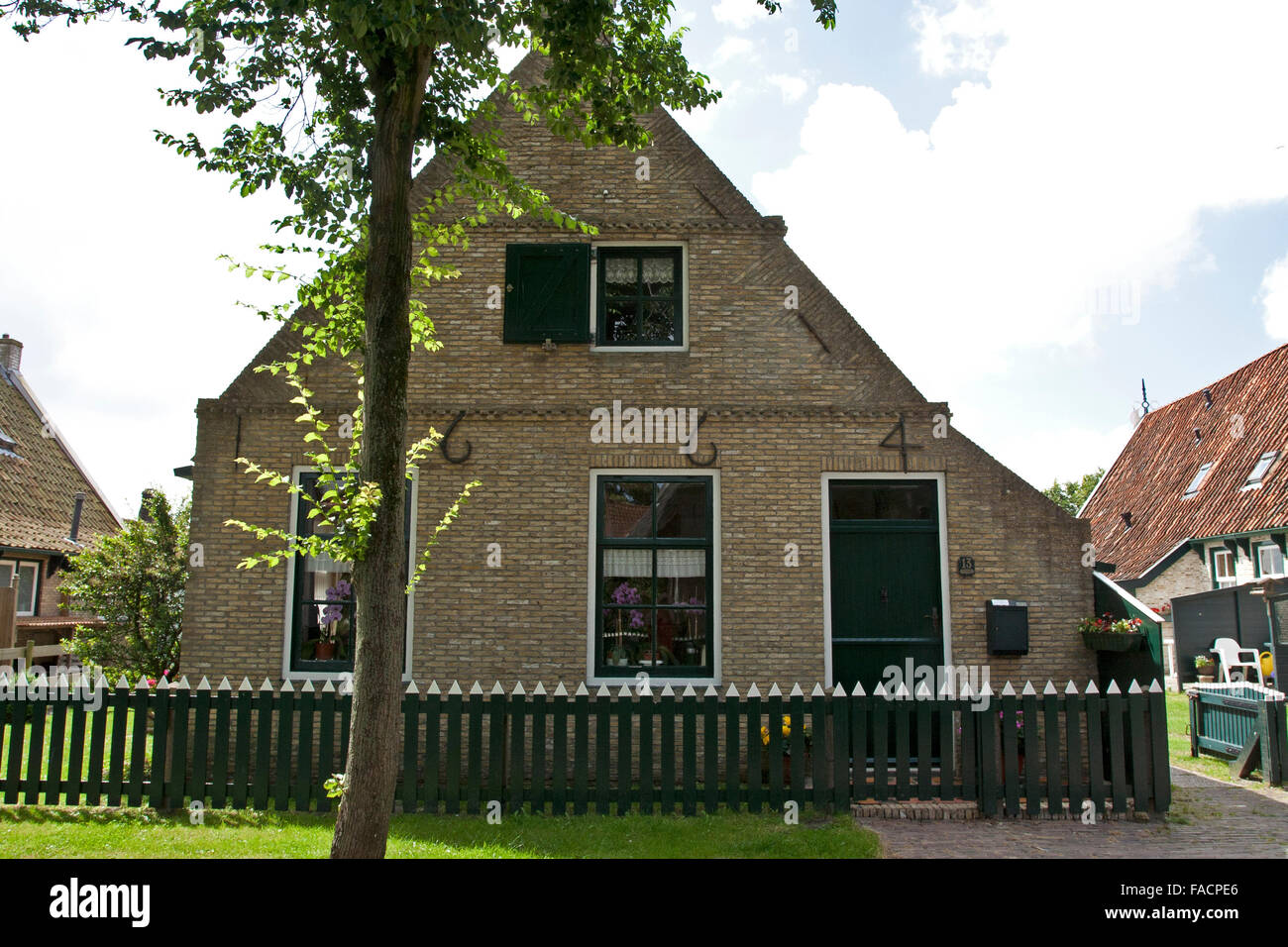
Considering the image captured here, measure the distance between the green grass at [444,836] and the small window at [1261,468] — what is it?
19726mm

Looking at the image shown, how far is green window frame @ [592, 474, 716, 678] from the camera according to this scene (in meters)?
9.23

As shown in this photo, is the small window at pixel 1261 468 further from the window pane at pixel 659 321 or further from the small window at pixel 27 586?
the small window at pixel 27 586

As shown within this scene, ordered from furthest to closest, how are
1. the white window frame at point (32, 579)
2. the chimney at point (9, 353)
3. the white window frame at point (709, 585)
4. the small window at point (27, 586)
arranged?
the chimney at point (9, 353), the small window at point (27, 586), the white window frame at point (32, 579), the white window frame at point (709, 585)

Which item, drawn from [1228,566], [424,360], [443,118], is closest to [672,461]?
[424,360]

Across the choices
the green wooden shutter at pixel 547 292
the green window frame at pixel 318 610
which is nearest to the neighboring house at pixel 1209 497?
the green wooden shutter at pixel 547 292

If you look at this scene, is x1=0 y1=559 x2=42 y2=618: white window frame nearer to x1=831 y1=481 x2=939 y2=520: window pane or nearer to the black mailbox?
x1=831 y1=481 x2=939 y2=520: window pane

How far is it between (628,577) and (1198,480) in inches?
866

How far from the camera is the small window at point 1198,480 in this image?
80.4ft

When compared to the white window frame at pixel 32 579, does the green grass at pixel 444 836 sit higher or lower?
lower

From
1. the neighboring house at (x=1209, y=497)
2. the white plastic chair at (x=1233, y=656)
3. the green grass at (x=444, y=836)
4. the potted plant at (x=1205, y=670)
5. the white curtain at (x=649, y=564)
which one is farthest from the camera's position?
the neighboring house at (x=1209, y=497)

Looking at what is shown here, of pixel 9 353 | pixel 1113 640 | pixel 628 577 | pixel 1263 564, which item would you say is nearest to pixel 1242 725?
pixel 1113 640

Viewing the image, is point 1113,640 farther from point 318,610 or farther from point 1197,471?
point 1197,471

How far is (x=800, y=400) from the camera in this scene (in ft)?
31.3

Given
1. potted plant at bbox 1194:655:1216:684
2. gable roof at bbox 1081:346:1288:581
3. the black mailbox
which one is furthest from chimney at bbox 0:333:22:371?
potted plant at bbox 1194:655:1216:684
